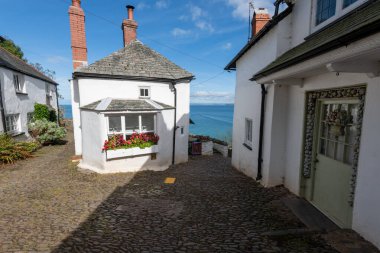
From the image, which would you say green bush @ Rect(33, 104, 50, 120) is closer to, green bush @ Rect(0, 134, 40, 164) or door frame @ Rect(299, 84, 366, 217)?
green bush @ Rect(0, 134, 40, 164)

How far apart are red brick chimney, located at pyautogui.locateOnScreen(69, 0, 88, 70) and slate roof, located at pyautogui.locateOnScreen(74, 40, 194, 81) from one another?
1489 millimetres

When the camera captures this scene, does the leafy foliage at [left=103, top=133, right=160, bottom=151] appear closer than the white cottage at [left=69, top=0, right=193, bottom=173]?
Yes

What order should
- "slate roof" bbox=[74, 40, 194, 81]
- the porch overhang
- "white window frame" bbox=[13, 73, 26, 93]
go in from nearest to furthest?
the porch overhang < "slate roof" bbox=[74, 40, 194, 81] < "white window frame" bbox=[13, 73, 26, 93]

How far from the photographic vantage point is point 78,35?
11.1 meters

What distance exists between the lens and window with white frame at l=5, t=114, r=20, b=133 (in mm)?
12773

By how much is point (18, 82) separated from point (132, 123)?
10924mm

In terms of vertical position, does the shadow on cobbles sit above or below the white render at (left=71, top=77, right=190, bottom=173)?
below

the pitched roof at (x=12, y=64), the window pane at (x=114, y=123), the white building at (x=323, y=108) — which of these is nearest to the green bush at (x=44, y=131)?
the pitched roof at (x=12, y=64)

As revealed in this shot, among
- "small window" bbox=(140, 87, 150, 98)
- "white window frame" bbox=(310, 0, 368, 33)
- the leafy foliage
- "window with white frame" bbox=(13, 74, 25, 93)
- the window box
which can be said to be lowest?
the window box

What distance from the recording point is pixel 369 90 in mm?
3477

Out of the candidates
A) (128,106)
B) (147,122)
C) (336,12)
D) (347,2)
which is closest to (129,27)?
(128,106)

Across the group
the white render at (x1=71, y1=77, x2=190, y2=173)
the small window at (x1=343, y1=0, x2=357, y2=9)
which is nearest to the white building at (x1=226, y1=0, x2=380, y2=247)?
the small window at (x1=343, y1=0, x2=357, y2=9)

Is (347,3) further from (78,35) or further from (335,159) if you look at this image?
(78,35)

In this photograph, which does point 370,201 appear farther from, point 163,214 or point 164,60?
point 164,60
